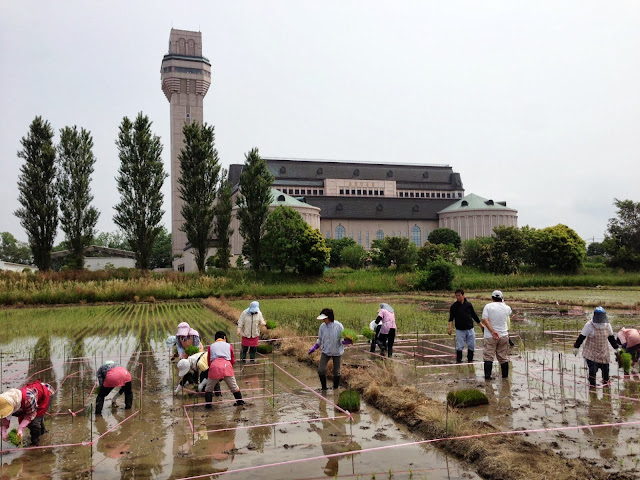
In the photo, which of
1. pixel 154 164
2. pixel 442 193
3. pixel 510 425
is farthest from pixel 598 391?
pixel 442 193

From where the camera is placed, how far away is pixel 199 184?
145ft

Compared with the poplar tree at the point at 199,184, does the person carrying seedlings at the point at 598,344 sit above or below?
below

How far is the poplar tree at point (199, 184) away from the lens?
144 ft

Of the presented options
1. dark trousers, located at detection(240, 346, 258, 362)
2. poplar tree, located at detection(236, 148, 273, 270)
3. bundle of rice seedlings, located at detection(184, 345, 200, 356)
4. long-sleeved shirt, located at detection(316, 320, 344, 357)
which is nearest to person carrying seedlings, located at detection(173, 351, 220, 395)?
bundle of rice seedlings, located at detection(184, 345, 200, 356)

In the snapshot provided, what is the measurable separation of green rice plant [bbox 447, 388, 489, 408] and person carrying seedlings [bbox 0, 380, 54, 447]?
578 cm

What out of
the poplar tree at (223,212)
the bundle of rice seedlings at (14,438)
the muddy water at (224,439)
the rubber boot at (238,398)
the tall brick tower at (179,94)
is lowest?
the muddy water at (224,439)

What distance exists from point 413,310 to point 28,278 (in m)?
24.9

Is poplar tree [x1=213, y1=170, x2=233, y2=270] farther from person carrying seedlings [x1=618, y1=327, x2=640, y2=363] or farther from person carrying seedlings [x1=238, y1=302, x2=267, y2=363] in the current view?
person carrying seedlings [x1=618, y1=327, x2=640, y2=363]

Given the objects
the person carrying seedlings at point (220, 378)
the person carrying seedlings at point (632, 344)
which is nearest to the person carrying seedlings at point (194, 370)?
the person carrying seedlings at point (220, 378)

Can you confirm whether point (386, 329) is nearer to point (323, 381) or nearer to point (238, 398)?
point (323, 381)

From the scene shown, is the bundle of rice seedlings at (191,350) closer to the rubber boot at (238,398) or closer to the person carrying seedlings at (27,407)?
the rubber boot at (238,398)

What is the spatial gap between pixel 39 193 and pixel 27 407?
36947 mm

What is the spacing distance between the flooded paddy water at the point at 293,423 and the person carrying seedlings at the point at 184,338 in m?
0.73

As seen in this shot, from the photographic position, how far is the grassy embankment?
3259 cm
